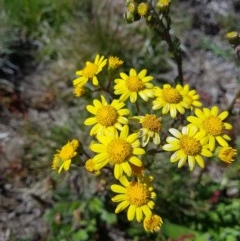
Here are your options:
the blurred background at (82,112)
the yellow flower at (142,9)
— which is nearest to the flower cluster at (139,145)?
the yellow flower at (142,9)

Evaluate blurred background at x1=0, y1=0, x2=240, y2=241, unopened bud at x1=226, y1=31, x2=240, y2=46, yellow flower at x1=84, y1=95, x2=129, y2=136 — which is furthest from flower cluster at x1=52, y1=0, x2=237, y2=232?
blurred background at x1=0, y1=0, x2=240, y2=241

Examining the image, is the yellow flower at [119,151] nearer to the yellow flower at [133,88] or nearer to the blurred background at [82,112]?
the yellow flower at [133,88]

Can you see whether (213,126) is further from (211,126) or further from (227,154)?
(227,154)

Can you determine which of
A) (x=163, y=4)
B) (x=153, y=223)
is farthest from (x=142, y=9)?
(x=153, y=223)

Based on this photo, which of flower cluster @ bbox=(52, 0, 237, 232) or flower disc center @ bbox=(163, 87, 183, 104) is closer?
flower cluster @ bbox=(52, 0, 237, 232)

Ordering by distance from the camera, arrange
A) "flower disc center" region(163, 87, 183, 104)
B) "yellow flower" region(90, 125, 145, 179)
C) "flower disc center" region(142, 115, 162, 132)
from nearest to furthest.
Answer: "yellow flower" region(90, 125, 145, 179), "flower disc center" region(142, 115, 162, 132), "flower disc center" region(163, 87, 183, 104)

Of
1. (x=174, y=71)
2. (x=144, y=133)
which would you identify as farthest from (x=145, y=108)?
(x=144, y=133)

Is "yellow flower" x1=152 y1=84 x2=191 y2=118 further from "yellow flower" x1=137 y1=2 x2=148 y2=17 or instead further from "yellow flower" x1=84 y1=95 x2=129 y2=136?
"yellow flower" x1=137 y1=2 x2=148 y2=17
